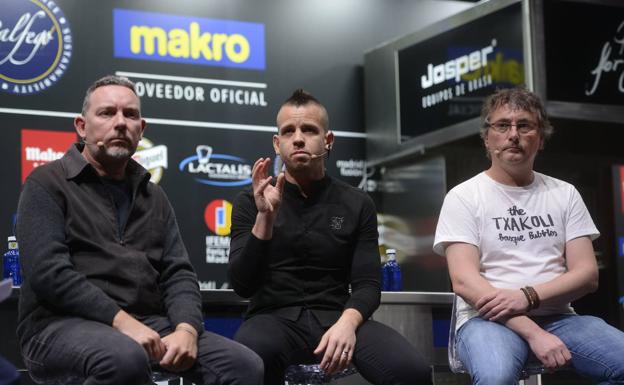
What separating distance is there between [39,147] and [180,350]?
3018mm

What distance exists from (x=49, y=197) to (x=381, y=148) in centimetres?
359

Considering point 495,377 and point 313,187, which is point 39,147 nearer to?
point 313,187

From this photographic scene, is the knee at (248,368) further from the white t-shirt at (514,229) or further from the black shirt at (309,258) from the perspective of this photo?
the white t-shirt at (514,229)

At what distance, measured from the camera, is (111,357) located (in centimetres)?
259

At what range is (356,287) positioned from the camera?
10.8 feet

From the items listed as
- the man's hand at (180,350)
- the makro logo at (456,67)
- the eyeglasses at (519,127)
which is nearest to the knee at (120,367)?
the man's hand at (180,350)

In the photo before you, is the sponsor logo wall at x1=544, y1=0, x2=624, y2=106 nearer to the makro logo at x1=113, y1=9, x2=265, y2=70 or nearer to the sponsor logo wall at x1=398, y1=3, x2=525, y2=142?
the sponsor logo wall at x1=398, y1=3, x2=525, y2=142

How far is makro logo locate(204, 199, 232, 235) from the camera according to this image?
5.86 m

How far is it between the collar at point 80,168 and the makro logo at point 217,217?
2.65 m

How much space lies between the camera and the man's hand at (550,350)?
9.82ft

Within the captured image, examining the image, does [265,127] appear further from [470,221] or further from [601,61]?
[470,221]

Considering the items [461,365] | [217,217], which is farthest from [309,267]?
[217,217]

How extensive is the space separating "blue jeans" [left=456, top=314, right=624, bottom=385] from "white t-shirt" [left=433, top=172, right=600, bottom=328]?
0.35 ft

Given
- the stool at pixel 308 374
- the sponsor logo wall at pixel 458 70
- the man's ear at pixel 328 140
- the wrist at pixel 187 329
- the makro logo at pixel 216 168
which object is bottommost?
the stool at pixel 308 374
